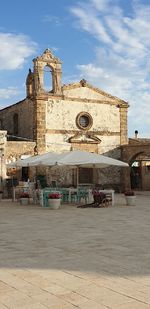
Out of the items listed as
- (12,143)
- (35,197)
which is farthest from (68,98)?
(35,197)

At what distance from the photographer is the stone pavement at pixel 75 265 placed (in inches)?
165

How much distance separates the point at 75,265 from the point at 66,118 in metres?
18.3

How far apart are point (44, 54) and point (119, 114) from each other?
630 cm

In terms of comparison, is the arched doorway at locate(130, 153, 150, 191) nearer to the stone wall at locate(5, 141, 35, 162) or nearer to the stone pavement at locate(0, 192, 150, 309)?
the stone wall at locate(5, 141, 35, 162)

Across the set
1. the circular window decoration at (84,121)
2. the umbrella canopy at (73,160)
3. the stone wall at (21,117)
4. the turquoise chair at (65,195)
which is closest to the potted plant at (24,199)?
the umbrella canopy at (73,160)

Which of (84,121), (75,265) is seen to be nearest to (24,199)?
(84,121)

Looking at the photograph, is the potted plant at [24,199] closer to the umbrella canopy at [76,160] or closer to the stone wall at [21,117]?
the umbrella canopy at [76,160]

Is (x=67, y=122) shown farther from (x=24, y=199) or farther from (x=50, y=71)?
(x=24, y=199)

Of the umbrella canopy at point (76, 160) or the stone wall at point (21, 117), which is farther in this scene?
the stone wall at point (21, 117)

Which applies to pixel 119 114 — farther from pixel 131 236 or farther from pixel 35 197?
pixel 131 236

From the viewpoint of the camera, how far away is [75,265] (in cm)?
568

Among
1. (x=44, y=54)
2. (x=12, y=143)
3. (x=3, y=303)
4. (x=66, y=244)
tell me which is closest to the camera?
(x=3, y=303)

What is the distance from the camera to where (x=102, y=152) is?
2514cm

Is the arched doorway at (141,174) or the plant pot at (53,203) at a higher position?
the arched doorway at (141,174)
